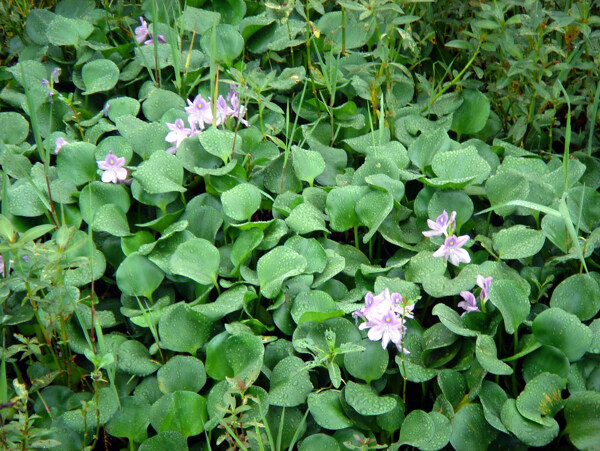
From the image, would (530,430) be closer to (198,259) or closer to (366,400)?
(366,400)

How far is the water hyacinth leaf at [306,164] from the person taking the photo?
2.12 meters

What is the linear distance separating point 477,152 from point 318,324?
2.93 feet

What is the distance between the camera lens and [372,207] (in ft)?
6.39

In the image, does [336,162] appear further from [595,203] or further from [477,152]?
[595,203]

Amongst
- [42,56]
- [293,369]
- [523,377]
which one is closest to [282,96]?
[42,56]

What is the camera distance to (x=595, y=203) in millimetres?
2021

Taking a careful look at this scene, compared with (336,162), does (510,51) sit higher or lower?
higher

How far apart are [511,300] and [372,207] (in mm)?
510

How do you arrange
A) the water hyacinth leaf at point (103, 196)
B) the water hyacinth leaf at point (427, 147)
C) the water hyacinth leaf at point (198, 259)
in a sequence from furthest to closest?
the water hyacinth leaf at point (427, 147)
the water hyacinth leaf at point (103, 196)
the water hyacinth leaf at point (198, 259)

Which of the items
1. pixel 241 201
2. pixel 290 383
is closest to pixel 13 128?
pixel 241 201

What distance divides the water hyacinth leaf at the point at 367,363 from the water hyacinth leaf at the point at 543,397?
13.9 inches

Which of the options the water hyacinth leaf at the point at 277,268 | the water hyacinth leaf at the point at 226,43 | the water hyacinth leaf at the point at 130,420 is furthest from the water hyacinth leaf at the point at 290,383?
the water hyacinth leaf at the point at 226,43

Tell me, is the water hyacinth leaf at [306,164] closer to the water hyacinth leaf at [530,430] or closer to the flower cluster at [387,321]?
the flower cluster at [387,321]

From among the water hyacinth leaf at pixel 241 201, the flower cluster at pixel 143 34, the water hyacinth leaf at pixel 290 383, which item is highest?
the flower cluster at pixel 143 34
